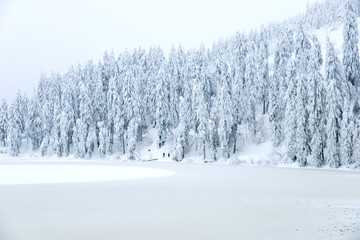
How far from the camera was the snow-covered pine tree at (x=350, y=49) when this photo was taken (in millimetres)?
57938

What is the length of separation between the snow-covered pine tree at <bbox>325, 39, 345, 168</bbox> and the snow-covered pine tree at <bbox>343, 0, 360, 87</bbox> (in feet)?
8.95

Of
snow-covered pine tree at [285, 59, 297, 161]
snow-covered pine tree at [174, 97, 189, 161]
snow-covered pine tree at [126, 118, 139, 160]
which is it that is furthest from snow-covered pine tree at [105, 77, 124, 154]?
snow-covered pine tree at [285, 59, 297, 161]

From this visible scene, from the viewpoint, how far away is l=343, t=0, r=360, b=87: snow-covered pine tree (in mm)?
57938

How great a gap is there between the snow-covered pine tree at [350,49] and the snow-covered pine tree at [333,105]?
2727mm

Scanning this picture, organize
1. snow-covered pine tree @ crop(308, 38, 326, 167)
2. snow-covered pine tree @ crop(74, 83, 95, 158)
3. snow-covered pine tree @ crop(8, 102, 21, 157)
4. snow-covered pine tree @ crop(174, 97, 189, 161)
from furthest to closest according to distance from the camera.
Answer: snow-covered pine tree @ crop(8, 102, 21, 157), snow-covered pine tree @ crop(74, 83, 95, 158), snow-covered pine tree @ crop(174, 97, 189, 161), snow-covered pine tree @ crop(308, 38, 326, 167)

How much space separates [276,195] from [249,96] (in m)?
54.9

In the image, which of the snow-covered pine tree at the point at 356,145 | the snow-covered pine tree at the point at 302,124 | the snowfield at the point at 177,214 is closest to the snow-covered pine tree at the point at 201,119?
the snow-covered pine tree at the point at 302,124

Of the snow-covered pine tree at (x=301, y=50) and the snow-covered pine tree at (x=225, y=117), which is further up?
the snow-covered pine tree at (x=301, y=50)

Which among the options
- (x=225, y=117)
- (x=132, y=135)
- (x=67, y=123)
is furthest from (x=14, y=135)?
(x=225, y=117)

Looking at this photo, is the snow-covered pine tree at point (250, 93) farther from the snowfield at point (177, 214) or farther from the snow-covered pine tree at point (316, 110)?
the snowfield at point (177, 214)

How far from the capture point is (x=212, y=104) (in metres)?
81.3

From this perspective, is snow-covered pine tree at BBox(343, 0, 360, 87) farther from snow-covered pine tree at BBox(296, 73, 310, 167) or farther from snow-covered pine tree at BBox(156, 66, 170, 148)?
snow-covered pine tree at BBox(156, 66, 170, 148)

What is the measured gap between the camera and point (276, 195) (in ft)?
71.9

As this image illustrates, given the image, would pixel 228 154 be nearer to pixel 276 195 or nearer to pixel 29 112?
pixel 276 195
